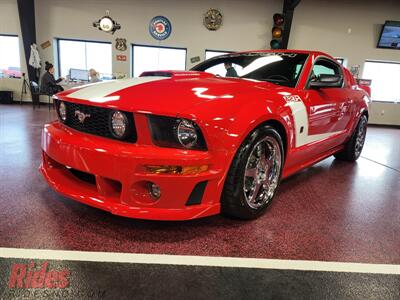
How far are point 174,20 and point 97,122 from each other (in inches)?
318

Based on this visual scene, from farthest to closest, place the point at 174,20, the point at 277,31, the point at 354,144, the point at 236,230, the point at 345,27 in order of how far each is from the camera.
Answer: the point at 174,20 < the point at 345,27 < the point at 277,31 < the point at 354,144 < the point at 236,230

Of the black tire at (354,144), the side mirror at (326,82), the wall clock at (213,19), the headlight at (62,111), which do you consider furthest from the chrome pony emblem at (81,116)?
the wall clock at (213,19)

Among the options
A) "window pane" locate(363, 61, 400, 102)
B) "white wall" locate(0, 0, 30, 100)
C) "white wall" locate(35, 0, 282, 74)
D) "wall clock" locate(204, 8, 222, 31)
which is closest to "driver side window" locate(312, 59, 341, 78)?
"white wall" locate(35, 0, 282, 74)

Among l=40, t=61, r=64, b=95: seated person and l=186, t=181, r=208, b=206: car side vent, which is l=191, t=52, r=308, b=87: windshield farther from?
l=40, t=61, r=64, b=95: seated person

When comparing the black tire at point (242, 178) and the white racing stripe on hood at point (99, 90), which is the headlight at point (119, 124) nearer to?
the white racing stripe on hood at point (99, 90)

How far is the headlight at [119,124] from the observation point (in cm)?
138

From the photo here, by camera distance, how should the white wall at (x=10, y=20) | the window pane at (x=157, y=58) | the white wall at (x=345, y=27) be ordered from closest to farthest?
the white wall at (x=345, y=27), the white wall at (x=10, y=20), the window pane at (x=157, y=58)

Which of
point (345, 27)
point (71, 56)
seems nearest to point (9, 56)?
point (71, 56)

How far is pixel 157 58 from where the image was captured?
9.03 m

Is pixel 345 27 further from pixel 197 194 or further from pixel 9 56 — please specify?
pixel 9 56

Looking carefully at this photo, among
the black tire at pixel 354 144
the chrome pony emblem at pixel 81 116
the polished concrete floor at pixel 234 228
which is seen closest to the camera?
the polished concrete floor at pixel 234 228

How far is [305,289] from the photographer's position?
116 cm

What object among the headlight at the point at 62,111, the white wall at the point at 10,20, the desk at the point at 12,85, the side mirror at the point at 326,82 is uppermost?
the white wall at the point at 10,20

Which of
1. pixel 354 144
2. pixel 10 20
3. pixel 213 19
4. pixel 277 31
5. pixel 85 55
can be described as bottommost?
pixel 354 144
